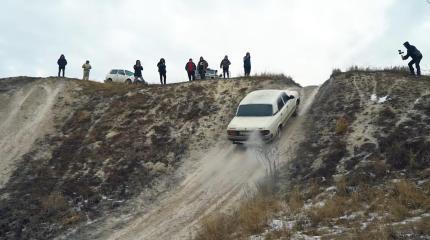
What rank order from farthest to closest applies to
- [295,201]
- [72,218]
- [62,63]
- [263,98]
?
[62,63] → [263,98] → [72,218] → [295,201]

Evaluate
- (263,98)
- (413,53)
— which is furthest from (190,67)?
(413,53)

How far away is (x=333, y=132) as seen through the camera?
17.2 m

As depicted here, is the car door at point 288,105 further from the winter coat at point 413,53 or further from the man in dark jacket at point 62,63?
the man in dark jacket at point 62,63

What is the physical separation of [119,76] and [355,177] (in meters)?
22.2

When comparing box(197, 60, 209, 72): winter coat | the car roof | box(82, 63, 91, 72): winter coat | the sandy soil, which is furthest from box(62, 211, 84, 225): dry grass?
box(82, 63, 91, 72): winter coat

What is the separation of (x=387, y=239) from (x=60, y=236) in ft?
33.0

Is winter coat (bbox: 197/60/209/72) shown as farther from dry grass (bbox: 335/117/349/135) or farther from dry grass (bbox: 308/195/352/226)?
dry grass (bbox: 308/195/352/226)

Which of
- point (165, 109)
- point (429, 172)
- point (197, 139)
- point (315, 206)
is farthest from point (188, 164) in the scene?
point (429, 172)

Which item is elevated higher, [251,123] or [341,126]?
[251,123]

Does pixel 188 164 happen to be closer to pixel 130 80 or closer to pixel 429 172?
pixel 429 172

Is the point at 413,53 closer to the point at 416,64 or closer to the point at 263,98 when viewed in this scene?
the point at 416,64

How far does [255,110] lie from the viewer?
18.8 m

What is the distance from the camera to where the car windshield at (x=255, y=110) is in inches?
731

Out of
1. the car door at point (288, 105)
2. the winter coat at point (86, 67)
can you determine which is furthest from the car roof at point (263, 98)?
the winter coat at point (86, 67)
